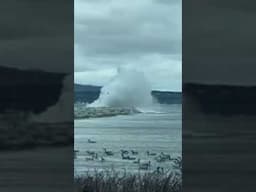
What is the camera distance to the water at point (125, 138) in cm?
636

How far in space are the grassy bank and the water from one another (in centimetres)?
7

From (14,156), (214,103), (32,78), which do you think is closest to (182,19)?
(214,103)

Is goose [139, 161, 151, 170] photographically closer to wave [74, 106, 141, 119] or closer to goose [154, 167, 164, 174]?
goose [154, 167, 164, 174]

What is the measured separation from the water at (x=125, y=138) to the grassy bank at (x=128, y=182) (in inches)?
2.9

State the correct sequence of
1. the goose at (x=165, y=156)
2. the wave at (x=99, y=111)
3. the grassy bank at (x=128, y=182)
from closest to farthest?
the wave at (x=99, y=111) < the grassy bank at (x=128, y=182) < the goose at (x=165, y=156)

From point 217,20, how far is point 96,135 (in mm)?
1582

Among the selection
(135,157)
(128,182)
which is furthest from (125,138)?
(128,182)

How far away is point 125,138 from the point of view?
646cm

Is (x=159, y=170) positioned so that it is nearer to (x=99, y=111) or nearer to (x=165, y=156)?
(x=165, y=156)

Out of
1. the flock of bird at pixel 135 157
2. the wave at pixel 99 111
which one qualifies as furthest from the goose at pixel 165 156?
the wave at pixel 99 111

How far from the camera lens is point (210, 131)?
5.73 m

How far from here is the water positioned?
20.9 ft

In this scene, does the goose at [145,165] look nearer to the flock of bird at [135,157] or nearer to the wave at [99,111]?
the flock of bird at [135,157]

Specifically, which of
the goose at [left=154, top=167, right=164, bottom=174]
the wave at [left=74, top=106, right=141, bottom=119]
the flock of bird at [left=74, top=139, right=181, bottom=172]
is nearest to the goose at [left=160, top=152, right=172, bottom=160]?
the flock of bird at [left=74, top=139, right=181, bottom=172]
